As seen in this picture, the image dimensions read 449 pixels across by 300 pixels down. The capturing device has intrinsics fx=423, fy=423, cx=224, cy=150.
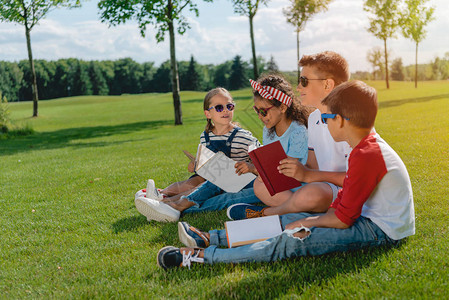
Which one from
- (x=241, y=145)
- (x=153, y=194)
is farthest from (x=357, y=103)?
(x=153, y=194)

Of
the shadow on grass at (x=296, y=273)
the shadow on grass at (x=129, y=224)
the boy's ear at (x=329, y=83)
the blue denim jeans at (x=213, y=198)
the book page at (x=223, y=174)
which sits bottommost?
the shadow on grass at (x=129, y=224)

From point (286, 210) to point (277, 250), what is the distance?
0.90 m

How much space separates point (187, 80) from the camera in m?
73.9

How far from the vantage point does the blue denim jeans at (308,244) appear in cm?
311

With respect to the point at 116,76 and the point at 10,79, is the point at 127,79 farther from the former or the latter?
the point at 10,79

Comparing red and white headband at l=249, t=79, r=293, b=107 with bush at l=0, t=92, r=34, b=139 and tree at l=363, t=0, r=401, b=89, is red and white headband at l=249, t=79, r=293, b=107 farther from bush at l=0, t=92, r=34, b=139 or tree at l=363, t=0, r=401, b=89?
tree at l=363, t=0, r=401, b=89

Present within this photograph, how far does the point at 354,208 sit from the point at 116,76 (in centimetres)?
8995

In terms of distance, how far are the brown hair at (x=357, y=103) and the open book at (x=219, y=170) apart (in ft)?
5.51

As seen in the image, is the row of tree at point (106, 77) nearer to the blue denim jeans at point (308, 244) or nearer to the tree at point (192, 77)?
the tree at point (192, 77)

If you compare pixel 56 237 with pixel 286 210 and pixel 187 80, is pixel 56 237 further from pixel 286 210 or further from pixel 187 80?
pixel 187 80

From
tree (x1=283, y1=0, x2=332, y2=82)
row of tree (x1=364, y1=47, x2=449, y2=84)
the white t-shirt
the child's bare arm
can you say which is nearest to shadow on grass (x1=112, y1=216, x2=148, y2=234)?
the child's bare arm

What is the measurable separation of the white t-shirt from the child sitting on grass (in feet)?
1.98

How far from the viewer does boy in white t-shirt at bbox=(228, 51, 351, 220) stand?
374cm

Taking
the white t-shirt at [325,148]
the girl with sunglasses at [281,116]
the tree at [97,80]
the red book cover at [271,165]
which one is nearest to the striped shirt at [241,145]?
the girl with sunglasses at [281,116]
